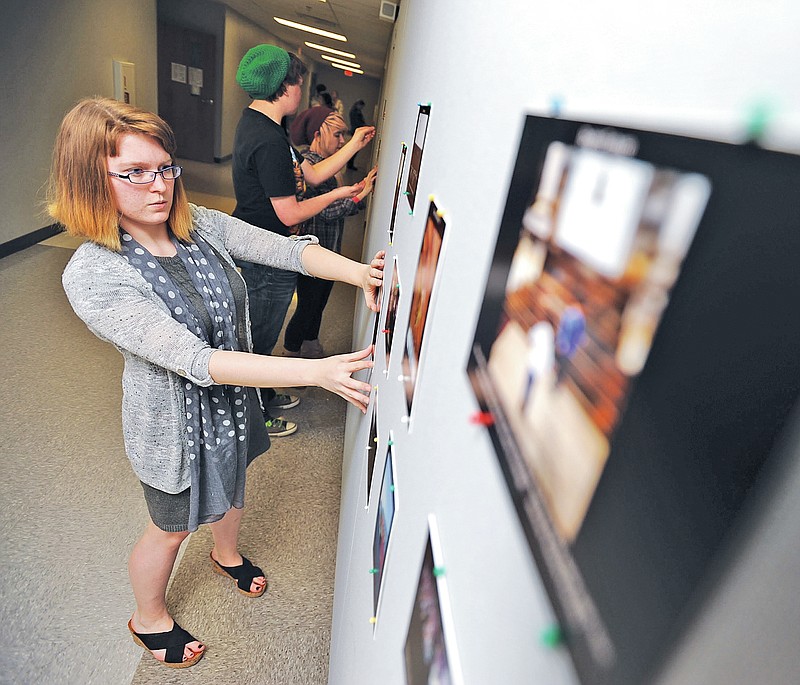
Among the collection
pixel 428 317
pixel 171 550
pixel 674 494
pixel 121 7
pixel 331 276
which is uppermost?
pixel 121 7

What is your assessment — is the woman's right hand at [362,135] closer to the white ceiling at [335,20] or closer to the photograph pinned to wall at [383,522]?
the photograph pinned to wall at [383,522]

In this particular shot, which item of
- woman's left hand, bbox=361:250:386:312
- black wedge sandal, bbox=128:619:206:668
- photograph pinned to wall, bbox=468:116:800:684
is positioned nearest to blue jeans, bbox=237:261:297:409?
woman's left hand, bbox=361:250:386:312

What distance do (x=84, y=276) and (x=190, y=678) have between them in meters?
1.18

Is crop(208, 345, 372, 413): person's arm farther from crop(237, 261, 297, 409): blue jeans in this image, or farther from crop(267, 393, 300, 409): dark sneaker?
crop(267, 393, 300, 409): dark sneaker

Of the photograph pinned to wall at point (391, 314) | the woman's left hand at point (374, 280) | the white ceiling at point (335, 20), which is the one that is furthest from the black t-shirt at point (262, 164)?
the white ceiling at point (335, 20)

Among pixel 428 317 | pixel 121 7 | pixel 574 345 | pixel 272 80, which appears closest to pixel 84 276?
pixel 428 317

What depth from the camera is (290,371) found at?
3.48 feet

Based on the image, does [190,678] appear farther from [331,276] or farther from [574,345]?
[574,345]

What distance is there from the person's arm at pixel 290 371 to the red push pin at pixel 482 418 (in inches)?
24.3

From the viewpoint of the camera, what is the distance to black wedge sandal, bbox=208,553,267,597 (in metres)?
1.85

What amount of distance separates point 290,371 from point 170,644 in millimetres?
1082

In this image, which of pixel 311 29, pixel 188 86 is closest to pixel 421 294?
pixel 311 29

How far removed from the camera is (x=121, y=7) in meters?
5.73

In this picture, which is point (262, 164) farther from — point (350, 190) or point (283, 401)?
point (283, 401)
